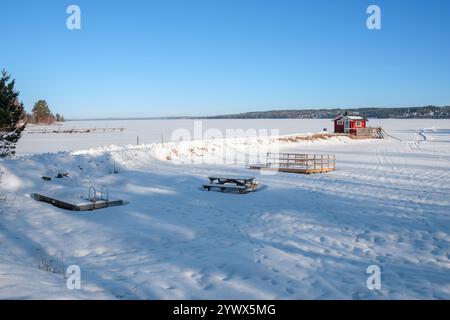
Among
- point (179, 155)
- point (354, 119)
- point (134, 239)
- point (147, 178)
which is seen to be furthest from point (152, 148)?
point (354, 119)

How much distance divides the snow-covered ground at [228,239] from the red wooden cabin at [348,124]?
40.6 metres

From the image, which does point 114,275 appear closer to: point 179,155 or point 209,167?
point 209,167

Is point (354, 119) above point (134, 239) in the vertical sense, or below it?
above

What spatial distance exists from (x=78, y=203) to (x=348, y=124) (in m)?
52.8

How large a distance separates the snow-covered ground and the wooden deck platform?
32cm

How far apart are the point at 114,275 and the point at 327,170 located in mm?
16845

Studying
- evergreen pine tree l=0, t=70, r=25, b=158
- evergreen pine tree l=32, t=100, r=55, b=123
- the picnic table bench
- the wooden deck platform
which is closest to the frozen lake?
evergreen pine tree l=0, t=70, r=25, b=158

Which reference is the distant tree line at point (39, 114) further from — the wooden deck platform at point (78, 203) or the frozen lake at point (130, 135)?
the wooden deck platform at point (78, 203)

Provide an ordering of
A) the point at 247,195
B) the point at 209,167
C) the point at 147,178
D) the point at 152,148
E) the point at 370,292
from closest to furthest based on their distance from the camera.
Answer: the point at 370,292
the point at 247,195
the point at 147,178
the point at 209,167
the point at 152,148

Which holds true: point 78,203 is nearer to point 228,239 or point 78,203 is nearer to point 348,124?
point 228,239

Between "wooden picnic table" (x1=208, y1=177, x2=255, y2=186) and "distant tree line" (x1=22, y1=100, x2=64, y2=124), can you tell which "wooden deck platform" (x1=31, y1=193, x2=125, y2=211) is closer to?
"wooden picnic table" (x1=208, y1=177, x2=255, y2=186)

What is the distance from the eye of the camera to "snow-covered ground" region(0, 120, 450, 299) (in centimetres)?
632

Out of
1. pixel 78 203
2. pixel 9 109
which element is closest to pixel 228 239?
pixel 78 203

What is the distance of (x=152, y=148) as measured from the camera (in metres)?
27.1
